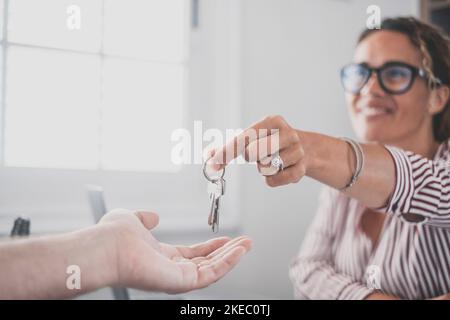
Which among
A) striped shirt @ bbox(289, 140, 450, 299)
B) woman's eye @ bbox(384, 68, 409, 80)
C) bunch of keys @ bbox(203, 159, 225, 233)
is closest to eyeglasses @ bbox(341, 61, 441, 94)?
woman's eye @ bbox(384, 68, 409, 80)

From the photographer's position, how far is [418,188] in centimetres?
65

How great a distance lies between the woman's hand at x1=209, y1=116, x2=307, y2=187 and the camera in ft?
1.68

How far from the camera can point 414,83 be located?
0.78 m

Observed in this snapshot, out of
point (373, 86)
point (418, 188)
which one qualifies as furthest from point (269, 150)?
point (373, 86)

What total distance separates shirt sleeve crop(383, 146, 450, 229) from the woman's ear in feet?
0.66

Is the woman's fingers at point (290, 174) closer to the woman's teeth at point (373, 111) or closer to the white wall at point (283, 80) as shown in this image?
the woman's teeth at point (373, 111)

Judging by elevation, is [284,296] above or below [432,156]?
below

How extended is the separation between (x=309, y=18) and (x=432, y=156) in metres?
0.44

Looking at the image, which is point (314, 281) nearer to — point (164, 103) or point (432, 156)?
point (432, 156)

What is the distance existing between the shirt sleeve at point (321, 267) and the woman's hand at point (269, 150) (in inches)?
13.8

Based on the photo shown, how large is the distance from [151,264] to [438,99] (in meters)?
0.63

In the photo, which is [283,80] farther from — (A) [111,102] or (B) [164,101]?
(A) [111,102]

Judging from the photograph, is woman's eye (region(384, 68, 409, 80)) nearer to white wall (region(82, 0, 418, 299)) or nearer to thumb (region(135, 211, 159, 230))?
white wall (region(82, 0, 418, 299))
